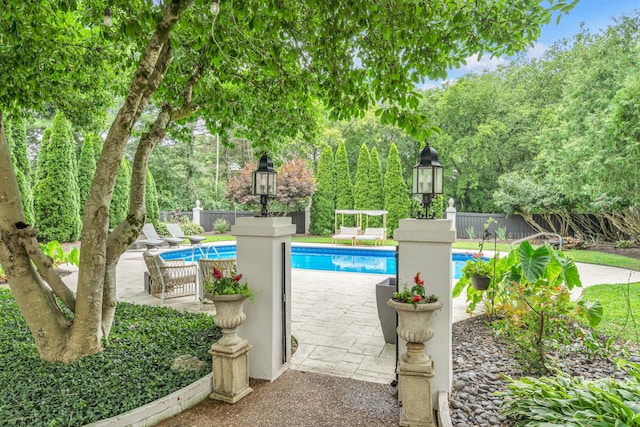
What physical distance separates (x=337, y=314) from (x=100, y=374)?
3.23 m

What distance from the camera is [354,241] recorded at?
50.7 ft

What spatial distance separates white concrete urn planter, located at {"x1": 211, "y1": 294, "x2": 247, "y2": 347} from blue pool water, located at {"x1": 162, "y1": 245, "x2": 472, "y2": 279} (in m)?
8.00

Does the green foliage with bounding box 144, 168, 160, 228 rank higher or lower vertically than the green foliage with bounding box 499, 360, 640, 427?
higher

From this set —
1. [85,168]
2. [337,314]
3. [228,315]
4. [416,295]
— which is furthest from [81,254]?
[85,168]

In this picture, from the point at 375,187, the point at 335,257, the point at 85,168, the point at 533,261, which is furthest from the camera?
the point at 375,187

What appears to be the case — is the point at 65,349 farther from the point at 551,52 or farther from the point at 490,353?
the point at 551,52

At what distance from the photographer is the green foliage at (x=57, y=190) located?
12828mm

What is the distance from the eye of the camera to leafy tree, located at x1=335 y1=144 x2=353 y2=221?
18.7 metres

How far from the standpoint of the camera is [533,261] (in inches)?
148

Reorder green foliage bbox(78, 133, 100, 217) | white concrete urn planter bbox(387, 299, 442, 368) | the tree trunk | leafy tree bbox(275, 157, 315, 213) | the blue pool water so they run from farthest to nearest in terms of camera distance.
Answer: leafy tree bbox(275, 157, 315, 213)
green foliage bbox(78, 133, 100, 217)
the blue pool water
the tree trunk
white concrete urn planter bbox(387, 299, 442, 368)

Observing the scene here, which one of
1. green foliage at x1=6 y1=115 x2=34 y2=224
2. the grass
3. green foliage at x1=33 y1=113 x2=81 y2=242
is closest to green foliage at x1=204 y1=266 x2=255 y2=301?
the grass

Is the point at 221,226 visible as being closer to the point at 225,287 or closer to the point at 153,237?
the point at 153,237

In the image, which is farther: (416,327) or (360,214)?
(360,214)

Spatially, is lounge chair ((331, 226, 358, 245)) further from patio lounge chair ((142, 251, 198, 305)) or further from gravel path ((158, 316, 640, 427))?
gravel path ((158, 316, 640, 427))
